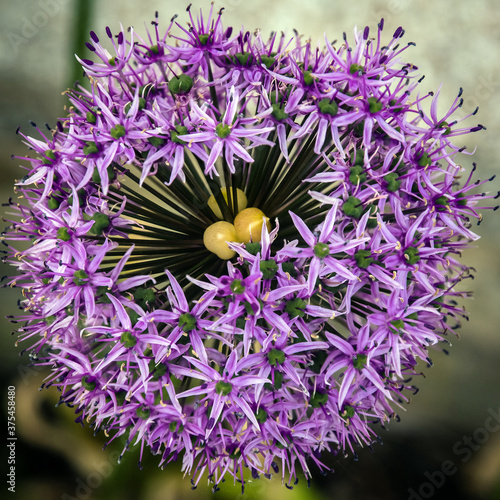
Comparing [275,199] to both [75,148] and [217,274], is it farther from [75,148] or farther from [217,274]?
[75,148]

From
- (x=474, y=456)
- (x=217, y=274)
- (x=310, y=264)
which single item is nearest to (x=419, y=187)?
(x=310, y=264)

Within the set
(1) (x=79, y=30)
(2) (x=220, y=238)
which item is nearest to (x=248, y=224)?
(2) (x=220, y=238)

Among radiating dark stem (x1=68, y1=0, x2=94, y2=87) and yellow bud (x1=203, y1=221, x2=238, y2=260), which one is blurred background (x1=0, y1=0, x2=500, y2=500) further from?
yellow bud (x1=203, y1=221, x2=238, y2=260)

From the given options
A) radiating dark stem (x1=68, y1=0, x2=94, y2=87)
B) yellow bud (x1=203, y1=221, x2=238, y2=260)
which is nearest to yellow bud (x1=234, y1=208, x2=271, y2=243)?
yellow bud (x1=203, y1=221, x2=238, y2=260)

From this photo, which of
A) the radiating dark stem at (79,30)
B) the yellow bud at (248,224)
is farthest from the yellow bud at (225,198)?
the radiating dark stem at (79,30)

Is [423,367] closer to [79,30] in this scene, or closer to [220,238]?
[220,238]

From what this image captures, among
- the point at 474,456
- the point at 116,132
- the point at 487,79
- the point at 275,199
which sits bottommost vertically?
the point at 474,456

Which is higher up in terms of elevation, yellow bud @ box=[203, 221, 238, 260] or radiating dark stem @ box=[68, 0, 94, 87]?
radiating dark stem @ box=[68, 0, 94, 87]
